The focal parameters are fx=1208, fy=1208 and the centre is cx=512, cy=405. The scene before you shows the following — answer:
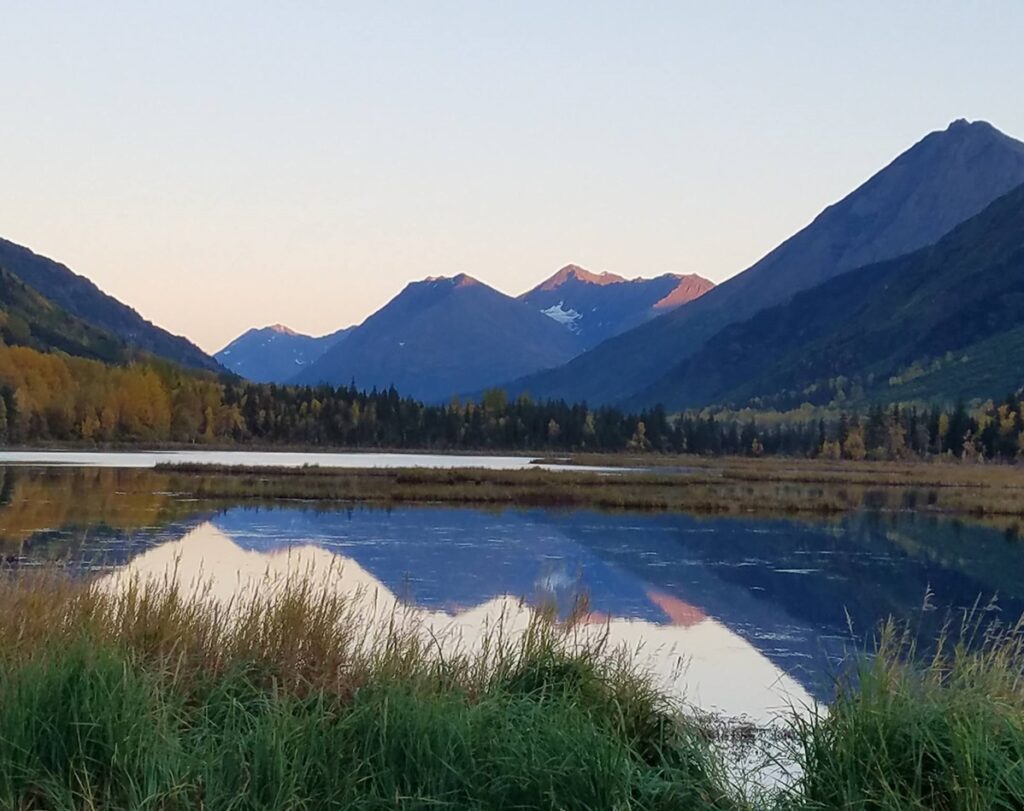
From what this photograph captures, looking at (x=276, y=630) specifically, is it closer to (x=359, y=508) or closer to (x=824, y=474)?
(x=359, y=508)

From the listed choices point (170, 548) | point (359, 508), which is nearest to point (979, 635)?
point (170, 548)

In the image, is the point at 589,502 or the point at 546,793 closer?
the point at 546,793

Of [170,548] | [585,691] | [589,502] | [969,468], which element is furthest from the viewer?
[969,468]

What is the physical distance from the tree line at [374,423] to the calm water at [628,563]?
70762mm

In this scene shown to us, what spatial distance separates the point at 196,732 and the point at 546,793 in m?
2.77

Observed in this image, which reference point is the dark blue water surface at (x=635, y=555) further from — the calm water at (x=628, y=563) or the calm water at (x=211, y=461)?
the calm water at (x=211, y=461)

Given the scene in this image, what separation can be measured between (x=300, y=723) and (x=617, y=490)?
49.0 m

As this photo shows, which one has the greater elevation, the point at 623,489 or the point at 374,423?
the point at 374,423

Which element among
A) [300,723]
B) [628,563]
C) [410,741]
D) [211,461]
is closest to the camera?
[410,741]

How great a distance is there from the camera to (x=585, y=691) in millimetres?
10867

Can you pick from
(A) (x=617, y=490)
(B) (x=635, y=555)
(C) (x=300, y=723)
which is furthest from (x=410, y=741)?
(A) (x=617, y=490)

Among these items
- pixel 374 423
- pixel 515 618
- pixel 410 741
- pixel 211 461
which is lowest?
pixel 515 618

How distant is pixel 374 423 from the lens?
13700 cm

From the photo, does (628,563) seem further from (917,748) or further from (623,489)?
(623,489)
